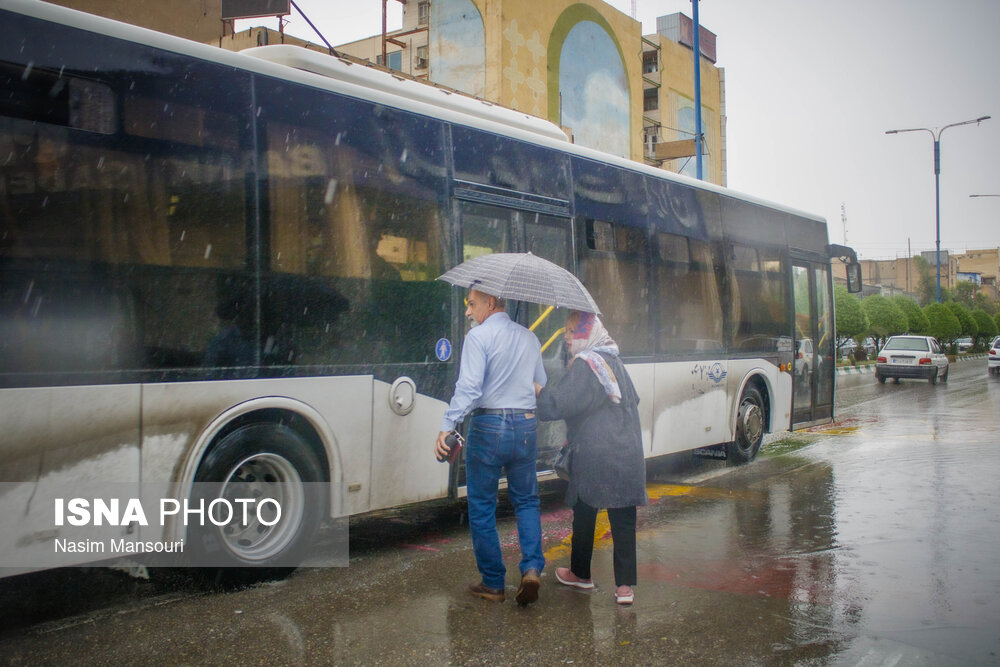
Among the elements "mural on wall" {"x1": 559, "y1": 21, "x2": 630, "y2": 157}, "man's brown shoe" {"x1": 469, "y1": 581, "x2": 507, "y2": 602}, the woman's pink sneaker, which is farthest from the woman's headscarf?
"mural on wall" {"x1": 559, "y1": 21, "x2": 630, "y2": 157}

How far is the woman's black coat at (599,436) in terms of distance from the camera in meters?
4.75

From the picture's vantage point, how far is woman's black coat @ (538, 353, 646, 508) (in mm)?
4754

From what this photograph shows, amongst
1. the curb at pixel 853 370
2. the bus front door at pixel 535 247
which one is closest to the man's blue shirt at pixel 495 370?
the bus front door at pixel 535 247

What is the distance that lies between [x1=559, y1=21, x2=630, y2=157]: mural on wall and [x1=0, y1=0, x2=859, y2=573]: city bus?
25994mm

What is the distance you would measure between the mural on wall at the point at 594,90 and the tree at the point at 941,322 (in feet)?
89.1

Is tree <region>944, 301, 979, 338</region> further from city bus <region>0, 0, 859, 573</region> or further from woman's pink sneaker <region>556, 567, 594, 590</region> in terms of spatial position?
woman's pink sneaker <region>556, 567, 594, 590</region>

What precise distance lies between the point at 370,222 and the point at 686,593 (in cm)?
321

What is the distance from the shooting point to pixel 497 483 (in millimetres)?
4816

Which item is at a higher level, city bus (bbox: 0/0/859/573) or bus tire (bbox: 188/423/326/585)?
city bus (bbox: 0/0/859/573)

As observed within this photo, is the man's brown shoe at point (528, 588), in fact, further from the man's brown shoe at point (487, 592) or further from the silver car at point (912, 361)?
the silver car at point (912, 361)

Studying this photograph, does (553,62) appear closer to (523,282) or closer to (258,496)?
(523,282)

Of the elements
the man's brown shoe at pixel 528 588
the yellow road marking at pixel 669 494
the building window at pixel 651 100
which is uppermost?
the building window at pixel 651 100

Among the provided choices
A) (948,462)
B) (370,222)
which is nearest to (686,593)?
(370,222)

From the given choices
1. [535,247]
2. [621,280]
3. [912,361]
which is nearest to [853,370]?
[912,361]
